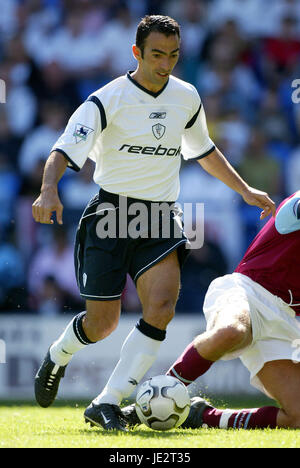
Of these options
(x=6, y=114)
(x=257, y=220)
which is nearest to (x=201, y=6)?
(x=6, y=114)

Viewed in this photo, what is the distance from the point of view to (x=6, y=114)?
10523 mm

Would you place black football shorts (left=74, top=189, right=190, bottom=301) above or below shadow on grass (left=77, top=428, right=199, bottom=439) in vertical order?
above

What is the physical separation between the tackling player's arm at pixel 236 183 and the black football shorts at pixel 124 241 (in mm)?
520

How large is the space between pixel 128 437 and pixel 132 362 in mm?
710

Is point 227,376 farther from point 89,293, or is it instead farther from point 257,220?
point 89,293

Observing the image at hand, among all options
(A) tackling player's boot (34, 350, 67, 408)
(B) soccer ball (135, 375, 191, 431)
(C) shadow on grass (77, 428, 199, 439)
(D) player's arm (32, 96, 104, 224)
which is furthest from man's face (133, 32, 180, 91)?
(C) shadow on grass (77, 428, 199, 439)

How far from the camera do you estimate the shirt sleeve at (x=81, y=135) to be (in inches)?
190

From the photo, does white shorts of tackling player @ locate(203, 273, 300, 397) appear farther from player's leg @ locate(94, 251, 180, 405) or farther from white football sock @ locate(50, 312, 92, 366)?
white football sock @ locate(50, 312, 92, 366)

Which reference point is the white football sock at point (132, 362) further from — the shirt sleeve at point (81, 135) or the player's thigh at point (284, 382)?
the shirt sleeve at point (81, 135)

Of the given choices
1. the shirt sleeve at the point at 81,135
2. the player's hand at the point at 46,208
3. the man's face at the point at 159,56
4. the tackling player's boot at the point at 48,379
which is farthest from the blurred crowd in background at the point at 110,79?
the player's hand at the point at 46,208

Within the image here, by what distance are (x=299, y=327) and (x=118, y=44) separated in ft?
22.5

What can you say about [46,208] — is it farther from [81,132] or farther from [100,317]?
[100,317]

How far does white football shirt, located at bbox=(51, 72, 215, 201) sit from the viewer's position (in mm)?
5031

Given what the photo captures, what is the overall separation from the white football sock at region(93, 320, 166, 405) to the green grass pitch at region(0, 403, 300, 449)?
0.22 metres
